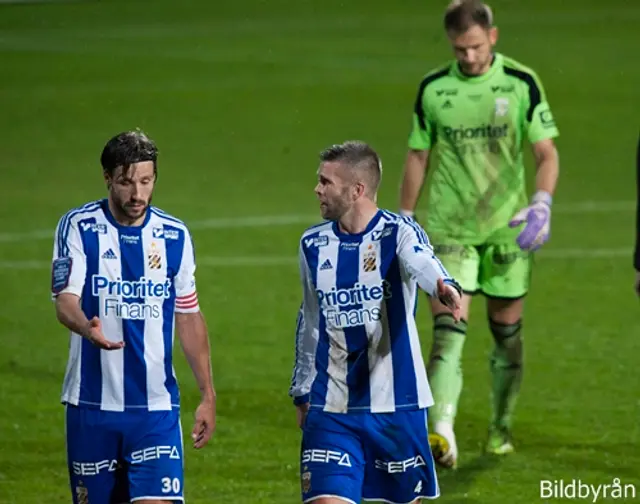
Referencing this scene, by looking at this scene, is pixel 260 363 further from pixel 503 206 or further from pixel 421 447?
pixel 421 447

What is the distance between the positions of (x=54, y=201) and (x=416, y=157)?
10.7 meters

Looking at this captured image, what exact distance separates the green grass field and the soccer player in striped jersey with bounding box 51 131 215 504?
2.34m

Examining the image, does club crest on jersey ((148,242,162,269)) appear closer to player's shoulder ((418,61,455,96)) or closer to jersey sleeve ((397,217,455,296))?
jersey sleeve ((397,217,455,296))

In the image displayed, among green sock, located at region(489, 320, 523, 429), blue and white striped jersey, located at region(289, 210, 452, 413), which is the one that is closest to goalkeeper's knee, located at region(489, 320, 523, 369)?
green sock, located at region(489, 320, 523, 429)

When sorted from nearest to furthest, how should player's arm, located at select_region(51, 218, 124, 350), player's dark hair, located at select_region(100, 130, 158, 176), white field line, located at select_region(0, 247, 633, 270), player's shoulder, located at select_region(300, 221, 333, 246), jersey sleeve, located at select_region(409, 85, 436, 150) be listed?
player's arm, located at select_region(51, 218, 124, 350) → player's dark hair, located at select_region(100, 130, 158, 176) → player's shoulder, located at select_region(300, 221, 333, 246) → jersey sleeve, located at select_region(409, 85, 436, 150) → white field line, located at select_region(0, 247, 633, 270)

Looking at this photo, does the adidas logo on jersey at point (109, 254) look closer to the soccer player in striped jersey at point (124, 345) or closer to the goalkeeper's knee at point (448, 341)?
the soccer player in striped jersey at point (124, 345)

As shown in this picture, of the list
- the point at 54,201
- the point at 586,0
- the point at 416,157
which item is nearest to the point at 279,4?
the point at 586,0

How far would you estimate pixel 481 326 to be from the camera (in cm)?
1408

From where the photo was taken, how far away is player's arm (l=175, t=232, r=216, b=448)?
7258 millimetres

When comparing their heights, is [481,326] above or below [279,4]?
below

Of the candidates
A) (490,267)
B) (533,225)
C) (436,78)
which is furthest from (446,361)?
(436,78)

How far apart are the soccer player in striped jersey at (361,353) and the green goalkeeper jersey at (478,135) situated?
2531mm

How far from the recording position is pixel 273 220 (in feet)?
61.9

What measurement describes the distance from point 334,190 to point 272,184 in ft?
46.8
